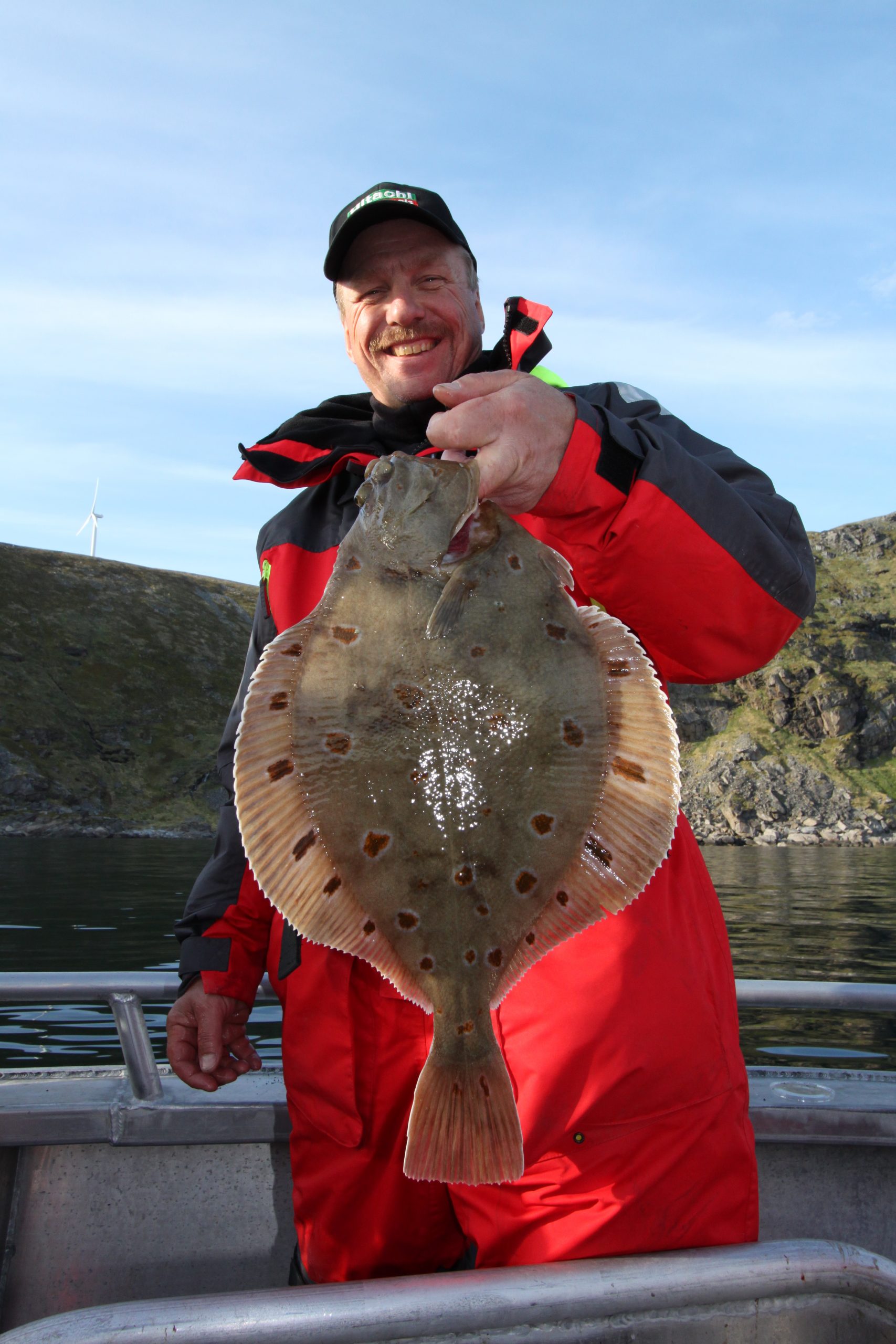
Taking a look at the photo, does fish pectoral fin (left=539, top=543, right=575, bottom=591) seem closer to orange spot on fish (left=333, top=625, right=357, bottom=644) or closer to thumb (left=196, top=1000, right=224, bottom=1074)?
orange spot on fish (left=333, top=625, right=357, bottom=644)

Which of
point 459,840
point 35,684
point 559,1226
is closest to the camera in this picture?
point 459,840

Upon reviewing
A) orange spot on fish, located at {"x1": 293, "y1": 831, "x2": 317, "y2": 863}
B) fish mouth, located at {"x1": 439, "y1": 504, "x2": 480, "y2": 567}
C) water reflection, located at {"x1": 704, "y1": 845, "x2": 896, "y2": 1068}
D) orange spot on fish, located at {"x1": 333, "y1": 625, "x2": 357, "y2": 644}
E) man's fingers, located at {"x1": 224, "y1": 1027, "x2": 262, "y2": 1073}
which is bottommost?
water reflection, located at {"x1": 704, "y1": 845, "x2": 896, "y2": 1068}

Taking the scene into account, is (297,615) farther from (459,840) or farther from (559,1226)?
(559,1226)

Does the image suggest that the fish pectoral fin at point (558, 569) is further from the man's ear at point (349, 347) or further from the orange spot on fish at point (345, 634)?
the man's ear at point (349, 347)

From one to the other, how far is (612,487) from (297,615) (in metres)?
1.19

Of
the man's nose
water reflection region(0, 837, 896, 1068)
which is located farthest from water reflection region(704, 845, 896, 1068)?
the man's nose

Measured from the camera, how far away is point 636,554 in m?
Result: 2.15

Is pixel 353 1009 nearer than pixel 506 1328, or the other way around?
pixel 506 1328

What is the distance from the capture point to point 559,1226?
209cm

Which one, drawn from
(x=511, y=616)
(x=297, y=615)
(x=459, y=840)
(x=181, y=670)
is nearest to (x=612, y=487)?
(x=511, y=616)

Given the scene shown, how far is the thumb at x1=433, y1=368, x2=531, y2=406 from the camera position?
2012 mm

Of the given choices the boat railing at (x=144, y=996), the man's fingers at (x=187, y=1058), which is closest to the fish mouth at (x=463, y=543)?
the man's fingers at (x=187, y=1058)

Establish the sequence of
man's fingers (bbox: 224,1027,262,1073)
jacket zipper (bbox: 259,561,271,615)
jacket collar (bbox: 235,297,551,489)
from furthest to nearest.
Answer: jacket zipper (bbox: 259,561,271,615) < man's fingers (bbox: 224,1027,262,1073) < jacket collar (bbox: 235,297,551,489)

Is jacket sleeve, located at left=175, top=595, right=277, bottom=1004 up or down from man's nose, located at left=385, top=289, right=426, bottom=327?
down
